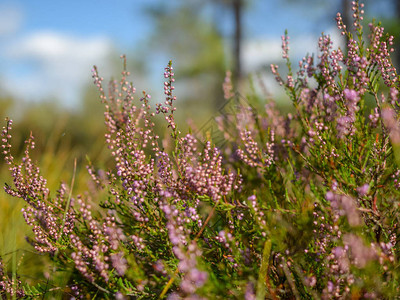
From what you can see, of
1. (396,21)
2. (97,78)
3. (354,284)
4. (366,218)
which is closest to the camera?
(354,284)

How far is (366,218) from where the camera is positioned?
5.47ft

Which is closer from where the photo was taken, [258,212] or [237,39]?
[258,212]

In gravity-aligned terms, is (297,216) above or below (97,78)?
below

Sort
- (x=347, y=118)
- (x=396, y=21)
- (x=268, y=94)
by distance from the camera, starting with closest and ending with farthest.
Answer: (x=347, y=118)
(x=268, y=94)
(x=396, y=21)

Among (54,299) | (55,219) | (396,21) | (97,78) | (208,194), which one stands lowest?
(54,299)

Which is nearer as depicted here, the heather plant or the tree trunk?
the heather plant

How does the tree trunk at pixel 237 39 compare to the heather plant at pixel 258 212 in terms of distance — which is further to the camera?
the tree trunk at pixel 237 39

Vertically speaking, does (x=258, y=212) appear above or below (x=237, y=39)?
below

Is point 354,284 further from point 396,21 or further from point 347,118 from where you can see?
point 396,21

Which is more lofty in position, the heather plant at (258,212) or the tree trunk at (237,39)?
the tree trunk at (237,39)

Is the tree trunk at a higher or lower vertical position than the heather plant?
higher

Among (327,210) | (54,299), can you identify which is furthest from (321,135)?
(54,299)

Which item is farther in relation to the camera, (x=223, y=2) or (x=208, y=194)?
(x=223, y=2)

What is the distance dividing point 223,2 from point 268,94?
1966cm
